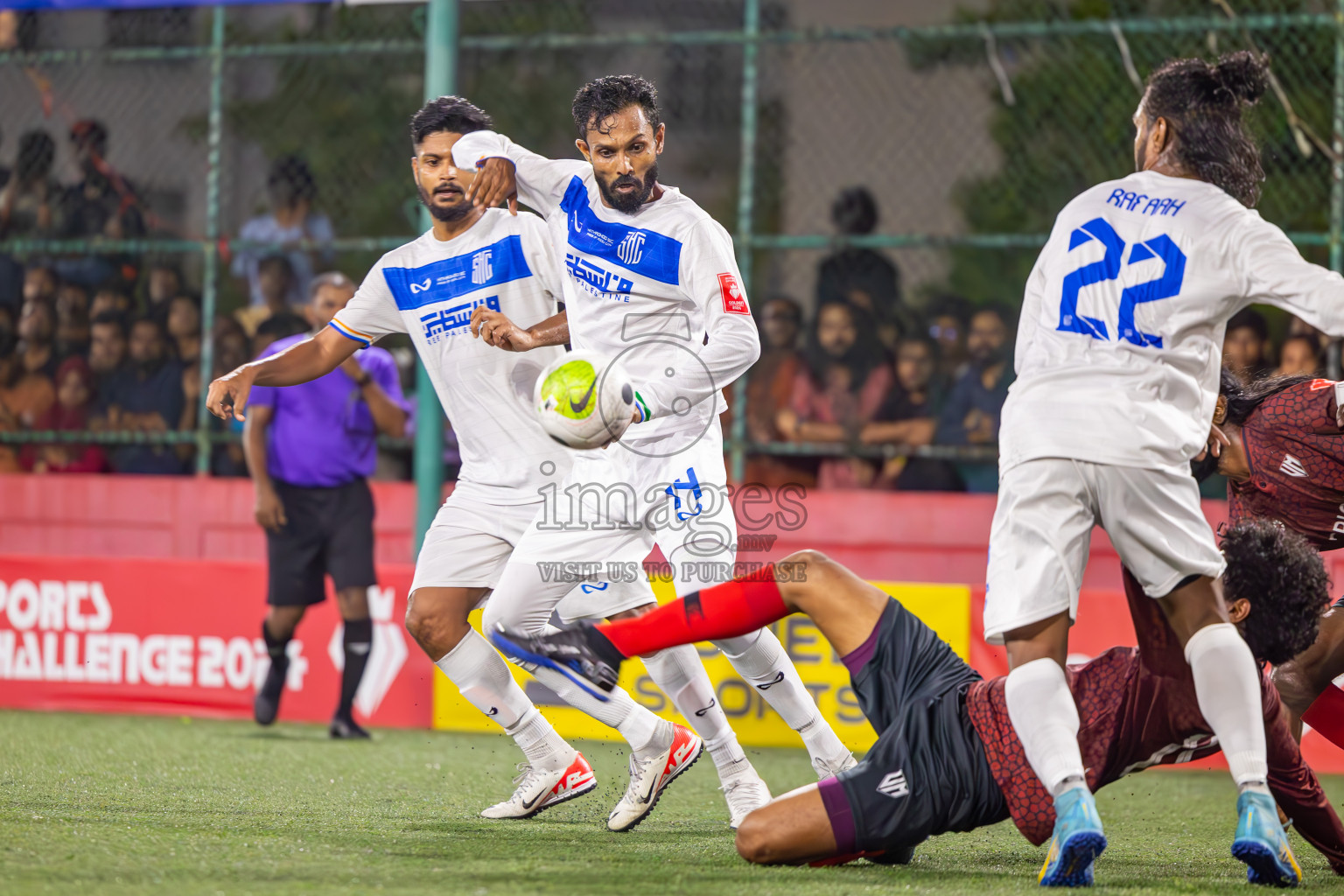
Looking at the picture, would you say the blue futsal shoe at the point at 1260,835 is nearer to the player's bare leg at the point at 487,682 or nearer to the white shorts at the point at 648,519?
the white shorts at the point at 648,519

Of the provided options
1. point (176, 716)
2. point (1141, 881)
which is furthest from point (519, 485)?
point (176, 716)

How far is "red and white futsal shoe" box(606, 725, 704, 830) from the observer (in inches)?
180

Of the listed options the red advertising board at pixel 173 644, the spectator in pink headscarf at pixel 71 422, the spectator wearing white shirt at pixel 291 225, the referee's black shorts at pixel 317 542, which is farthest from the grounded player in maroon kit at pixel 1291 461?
the spectator in pink headscarf at pixel 71 422

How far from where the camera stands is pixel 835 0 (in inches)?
467

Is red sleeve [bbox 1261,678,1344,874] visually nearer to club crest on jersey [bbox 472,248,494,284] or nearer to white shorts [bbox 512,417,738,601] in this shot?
white shorts [bbox 512,417,738,601]

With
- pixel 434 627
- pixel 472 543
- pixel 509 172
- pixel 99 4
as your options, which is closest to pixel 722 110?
pixel 99 4

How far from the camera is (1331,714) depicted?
15.2 ft

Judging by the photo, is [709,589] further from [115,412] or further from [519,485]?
[115,412]

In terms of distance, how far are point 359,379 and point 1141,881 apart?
447 centimetres

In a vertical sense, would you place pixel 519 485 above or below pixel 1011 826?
above

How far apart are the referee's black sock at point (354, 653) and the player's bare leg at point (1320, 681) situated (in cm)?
408

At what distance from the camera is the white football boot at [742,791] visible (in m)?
4.57

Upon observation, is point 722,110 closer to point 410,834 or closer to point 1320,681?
point 1320,681

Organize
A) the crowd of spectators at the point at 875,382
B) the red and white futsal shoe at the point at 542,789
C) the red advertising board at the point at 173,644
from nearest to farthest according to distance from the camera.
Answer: the red and white futsal shoe at the point at 542,789, the red advertising board at the point at 173,644, the crowd of spectators at the point at 875,382
